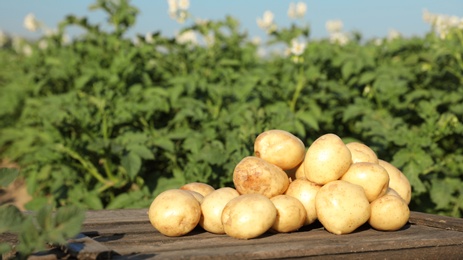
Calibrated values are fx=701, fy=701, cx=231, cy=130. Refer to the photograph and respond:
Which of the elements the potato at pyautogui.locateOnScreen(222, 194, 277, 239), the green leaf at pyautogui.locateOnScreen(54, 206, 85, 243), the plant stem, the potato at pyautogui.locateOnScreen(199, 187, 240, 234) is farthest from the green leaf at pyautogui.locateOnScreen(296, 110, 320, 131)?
A: the green leaf at pyautogui.locateOnScreen(54, 206, 85, 243)

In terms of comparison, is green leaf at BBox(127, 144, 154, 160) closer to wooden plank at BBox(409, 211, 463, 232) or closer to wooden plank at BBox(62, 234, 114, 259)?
wooden plank at BBox(409, 211, 463, 232)

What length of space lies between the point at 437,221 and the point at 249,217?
2.99ft

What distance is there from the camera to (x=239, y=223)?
2.54m

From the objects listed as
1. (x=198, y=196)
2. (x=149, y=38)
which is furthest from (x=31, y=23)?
(x=198, y=196)

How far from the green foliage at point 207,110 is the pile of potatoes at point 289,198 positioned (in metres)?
1.13

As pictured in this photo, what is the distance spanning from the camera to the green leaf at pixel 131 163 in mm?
4233

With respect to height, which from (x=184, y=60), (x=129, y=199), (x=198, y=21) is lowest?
(x=129, y=199)

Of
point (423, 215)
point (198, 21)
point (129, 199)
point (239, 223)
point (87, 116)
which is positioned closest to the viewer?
point (239, 223)

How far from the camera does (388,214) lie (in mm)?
2750

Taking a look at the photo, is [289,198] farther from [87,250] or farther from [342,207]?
[87,250]

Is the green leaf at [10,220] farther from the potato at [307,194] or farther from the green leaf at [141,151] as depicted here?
the green leaf at [141,151]

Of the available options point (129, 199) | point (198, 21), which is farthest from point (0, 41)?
point (129, 199)

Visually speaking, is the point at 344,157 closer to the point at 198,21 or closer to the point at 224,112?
the point at 224,112

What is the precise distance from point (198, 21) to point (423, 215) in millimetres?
4188
